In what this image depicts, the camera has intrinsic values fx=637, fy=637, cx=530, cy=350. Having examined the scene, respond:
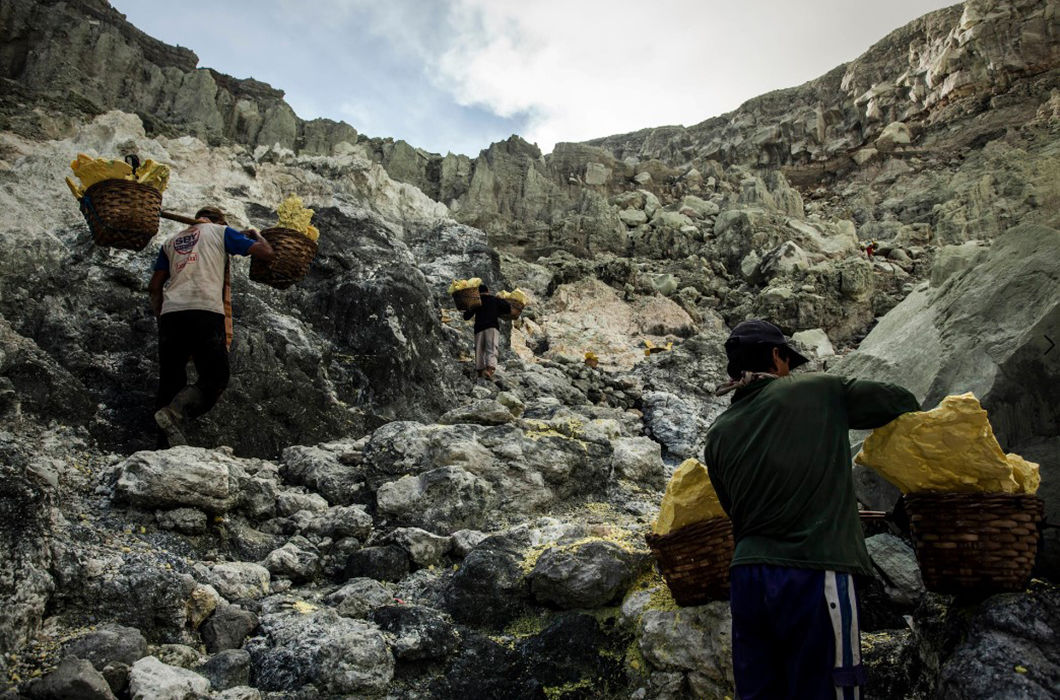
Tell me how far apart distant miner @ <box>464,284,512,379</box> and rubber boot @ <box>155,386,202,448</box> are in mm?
3807

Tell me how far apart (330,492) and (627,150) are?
51.0m

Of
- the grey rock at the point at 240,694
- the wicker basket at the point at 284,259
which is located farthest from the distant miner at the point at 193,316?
the grey rock at the point at 240,694

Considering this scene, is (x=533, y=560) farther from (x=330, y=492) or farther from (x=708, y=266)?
(x=708, y=266)

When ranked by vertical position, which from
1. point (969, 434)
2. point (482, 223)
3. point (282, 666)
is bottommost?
point (282, 666)

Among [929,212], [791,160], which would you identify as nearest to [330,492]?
[929,212]

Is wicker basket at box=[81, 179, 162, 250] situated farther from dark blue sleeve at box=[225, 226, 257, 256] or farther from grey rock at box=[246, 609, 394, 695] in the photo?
grey rock at box=[246, 609, 394, 695]

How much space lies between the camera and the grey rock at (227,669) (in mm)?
2324

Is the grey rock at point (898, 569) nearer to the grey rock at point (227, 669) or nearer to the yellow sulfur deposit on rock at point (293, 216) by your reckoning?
the grey rock at point (227, 669)

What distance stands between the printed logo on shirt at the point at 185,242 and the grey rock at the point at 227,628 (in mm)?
2532

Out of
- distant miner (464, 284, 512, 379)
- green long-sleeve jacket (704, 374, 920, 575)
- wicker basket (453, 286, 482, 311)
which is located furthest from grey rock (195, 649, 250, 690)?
wicker basket (453, 286, 482, 311)

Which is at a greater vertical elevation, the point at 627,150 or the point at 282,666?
the point at 627,150

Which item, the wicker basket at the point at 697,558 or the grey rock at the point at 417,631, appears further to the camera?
the grey rock at the point at 417,631

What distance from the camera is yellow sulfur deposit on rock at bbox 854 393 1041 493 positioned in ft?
6.55

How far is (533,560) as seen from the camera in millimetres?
3277
